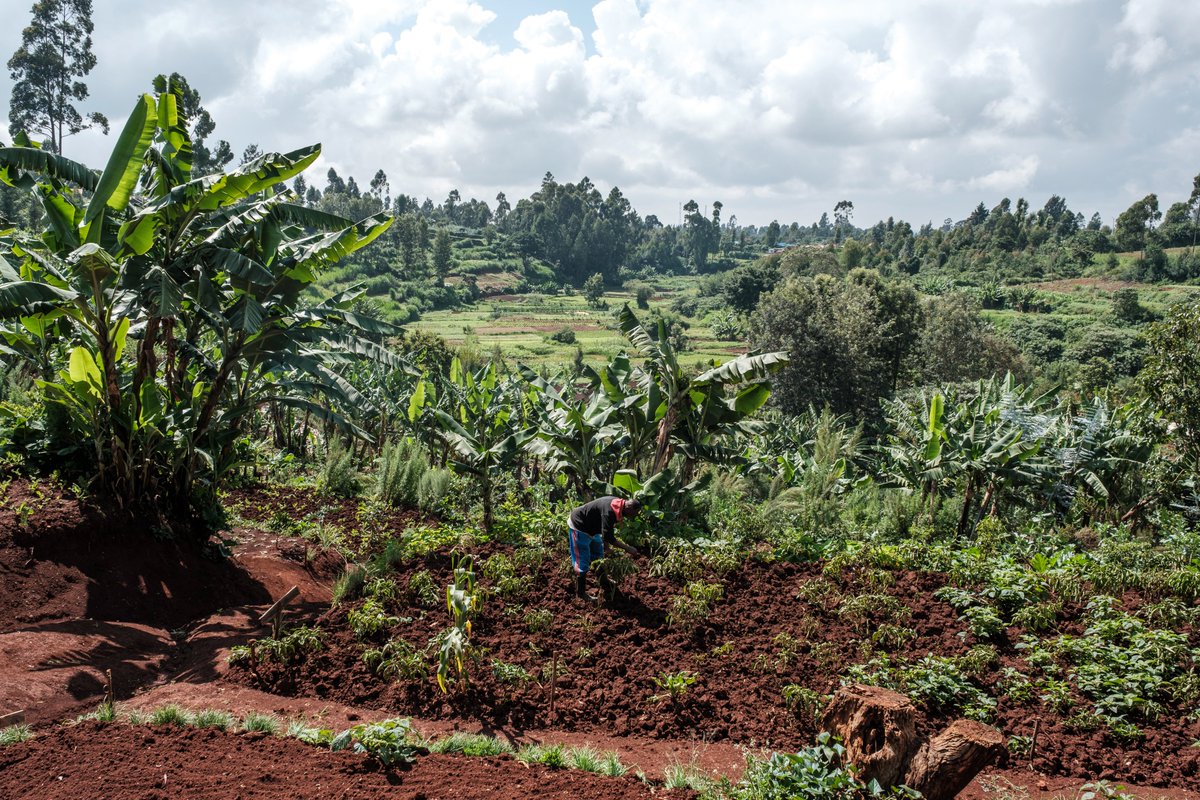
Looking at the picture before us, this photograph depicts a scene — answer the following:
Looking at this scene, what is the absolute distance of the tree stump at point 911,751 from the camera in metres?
3.73

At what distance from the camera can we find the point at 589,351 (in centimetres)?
5072

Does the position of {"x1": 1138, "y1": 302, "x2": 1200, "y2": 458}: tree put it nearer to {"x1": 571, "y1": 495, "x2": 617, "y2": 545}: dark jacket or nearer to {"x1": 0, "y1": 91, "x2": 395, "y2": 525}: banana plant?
{"x1": 571, "y1": 495, "x2": 617, "y2": 545}: dark jacket

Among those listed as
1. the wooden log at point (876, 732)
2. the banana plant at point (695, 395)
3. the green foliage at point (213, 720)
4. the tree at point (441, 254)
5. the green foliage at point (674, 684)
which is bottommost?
the green foliage at point (674, 684)

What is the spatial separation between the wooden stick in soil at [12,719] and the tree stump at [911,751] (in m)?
4.89

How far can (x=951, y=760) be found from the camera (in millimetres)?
3729

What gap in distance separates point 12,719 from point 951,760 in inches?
213

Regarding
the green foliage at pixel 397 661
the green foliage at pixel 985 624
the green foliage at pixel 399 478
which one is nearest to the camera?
the green foliage at pixel 397 661

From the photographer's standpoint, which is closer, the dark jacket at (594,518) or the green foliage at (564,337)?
the dark jacket at (594,518)

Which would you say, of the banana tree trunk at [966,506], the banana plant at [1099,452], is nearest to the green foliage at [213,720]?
the banana tree trunk at [966,506]

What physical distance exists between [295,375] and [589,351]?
4169 centimetres

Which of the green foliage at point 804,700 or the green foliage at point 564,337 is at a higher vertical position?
the green foliage at point 564,337

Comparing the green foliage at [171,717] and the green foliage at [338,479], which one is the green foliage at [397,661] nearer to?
the green foliage at [171,717]

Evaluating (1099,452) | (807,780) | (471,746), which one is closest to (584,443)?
(471,746)

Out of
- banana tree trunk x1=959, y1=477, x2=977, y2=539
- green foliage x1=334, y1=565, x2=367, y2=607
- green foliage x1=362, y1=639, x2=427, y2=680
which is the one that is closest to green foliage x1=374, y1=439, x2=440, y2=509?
green foliage x1=334, y1=565, x2=367, y2=607
